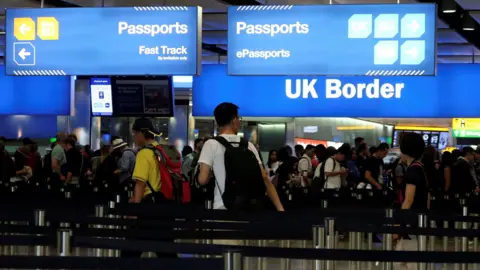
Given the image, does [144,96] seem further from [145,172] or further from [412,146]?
[412,146]

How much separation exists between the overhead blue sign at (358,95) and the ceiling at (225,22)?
1.51m

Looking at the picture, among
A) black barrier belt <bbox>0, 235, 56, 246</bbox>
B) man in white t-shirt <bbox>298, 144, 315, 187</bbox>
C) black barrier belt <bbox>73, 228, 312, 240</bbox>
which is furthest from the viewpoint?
man in white t-shirt <bbox>298, 144, 315, 187</bbox>

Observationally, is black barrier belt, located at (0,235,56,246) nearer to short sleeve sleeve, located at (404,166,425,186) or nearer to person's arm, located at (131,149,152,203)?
person's arm, located at (131,149,152,203)

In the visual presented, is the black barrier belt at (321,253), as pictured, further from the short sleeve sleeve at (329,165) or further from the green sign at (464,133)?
the green sign at (464,133)

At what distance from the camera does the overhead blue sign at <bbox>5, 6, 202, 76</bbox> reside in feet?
43.9

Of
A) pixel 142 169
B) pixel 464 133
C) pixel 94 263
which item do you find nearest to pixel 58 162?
pixel 142 169

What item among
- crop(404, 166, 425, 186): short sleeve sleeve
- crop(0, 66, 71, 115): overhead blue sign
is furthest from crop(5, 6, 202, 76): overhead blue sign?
crop(404, 166, 425, 186): short sleeve sleeve

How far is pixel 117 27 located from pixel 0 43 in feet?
31.1

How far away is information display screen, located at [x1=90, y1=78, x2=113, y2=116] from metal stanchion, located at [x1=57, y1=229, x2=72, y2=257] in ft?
41.8

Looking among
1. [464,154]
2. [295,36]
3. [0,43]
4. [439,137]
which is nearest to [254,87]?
[295,36]

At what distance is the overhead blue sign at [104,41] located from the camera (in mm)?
13383

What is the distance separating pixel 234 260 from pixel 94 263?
2.22 feet

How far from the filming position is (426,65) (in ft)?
42.8

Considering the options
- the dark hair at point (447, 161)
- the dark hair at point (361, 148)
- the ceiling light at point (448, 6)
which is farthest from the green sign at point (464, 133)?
the ceiling light at point (448, 6)
